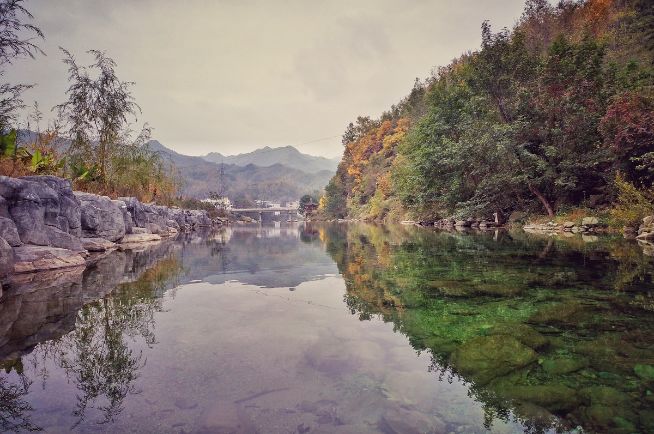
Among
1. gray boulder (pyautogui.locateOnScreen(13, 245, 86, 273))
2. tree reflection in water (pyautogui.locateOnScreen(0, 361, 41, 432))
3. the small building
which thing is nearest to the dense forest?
tree reflection in water (pyautogui.locateOnScreen(0, 361, 41, 432))

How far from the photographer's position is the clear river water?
3.01 meters

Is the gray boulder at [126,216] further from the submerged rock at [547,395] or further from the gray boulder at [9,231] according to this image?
the submerged rock at [547,395]

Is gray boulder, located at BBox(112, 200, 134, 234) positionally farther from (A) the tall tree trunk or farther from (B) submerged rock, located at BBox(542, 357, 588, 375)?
(A) the tall tree trunk

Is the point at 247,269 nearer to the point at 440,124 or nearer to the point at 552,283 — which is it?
the point at 552,283

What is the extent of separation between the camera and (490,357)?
409 cm

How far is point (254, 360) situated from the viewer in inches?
169

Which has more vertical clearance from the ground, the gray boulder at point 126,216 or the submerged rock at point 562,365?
the gray boulder at point 126,216

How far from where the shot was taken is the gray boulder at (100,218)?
15703 mm

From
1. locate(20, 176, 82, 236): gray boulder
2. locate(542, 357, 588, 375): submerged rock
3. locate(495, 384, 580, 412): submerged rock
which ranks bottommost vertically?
locate(495, 384, 580, 412): submerged rock

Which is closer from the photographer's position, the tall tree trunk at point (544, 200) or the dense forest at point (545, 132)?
the dense forest at point (545, 132)

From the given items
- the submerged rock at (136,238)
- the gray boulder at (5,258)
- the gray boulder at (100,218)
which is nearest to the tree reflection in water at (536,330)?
the gray boulder at (5,258)

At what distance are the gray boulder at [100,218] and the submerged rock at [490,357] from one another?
629 inches

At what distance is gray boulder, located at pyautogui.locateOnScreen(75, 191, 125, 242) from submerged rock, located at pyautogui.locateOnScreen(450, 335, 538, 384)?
16.0 m

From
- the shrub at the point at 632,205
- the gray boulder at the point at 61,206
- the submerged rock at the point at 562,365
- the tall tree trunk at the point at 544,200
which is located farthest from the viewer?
the tall tree trunk at the point at 544,200
